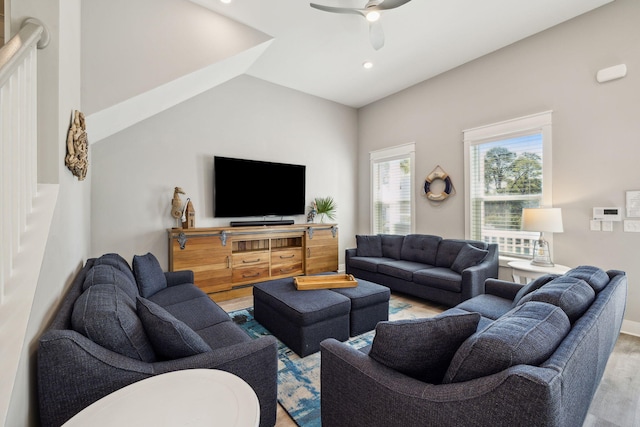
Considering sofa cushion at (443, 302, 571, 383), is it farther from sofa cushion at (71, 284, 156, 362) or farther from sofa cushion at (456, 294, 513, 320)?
sofa cushion at (71, 284, 156, 362)

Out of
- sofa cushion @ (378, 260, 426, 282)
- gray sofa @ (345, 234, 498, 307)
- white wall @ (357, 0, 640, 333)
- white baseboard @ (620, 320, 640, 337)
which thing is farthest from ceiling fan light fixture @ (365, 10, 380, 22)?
white baseboard @ (620, 320, 640, 337)

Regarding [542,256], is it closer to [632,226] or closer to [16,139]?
[632,226]

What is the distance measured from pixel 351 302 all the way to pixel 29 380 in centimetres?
214

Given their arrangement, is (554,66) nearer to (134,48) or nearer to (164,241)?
(134,48)

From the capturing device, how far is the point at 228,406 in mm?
917

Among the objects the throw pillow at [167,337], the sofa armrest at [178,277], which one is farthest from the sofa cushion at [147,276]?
the throw pillow at [167,337]

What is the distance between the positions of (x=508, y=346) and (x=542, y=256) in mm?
2938

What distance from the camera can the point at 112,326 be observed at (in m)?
1.20

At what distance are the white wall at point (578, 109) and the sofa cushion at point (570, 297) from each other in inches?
84.5

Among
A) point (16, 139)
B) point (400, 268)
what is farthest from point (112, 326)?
point (400, 268)

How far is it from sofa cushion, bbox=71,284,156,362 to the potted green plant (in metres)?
4.06

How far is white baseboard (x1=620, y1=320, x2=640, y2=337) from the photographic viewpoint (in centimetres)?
280

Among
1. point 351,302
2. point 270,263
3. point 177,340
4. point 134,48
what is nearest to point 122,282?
point 177,340

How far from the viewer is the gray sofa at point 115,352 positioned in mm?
1043
